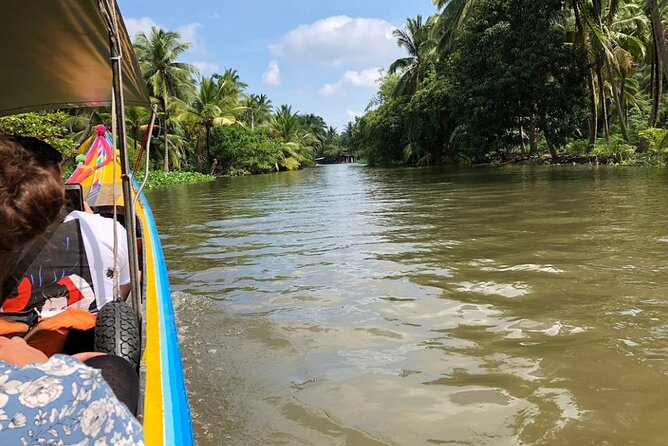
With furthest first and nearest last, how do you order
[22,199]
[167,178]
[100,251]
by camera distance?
1. [167,178]
2. [100,251]
3. [22,199]

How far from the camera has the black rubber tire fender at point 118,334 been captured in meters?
1.93

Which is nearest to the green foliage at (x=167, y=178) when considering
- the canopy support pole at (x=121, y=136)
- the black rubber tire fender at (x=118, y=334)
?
the canopy support pole at (x=121, y=136)

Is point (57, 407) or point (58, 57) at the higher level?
point (58, 57)

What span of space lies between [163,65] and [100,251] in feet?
105

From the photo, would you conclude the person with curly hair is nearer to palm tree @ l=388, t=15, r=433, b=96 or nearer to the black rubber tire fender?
the black rubber tire fender

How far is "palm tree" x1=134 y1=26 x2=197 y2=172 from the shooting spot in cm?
3098

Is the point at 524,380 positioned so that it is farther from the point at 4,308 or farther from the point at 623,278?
the point at 4,308

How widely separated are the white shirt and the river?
0.86 metres

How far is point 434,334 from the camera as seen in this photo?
361 cm

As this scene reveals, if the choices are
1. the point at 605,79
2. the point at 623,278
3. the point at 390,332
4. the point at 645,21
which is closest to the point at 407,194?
the point at 623,278

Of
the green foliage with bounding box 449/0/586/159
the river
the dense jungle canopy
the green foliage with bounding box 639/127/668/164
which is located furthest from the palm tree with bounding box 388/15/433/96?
the river

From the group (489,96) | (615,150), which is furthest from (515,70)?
(615,150)

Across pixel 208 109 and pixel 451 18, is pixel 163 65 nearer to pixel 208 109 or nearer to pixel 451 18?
pixel 208 109

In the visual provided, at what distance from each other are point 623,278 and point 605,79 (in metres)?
25.9
